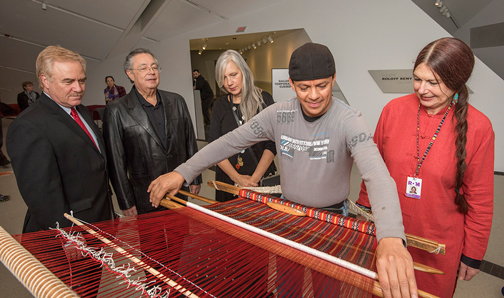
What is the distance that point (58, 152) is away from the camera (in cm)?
138

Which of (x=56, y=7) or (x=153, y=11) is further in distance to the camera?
(x=153, y=11)

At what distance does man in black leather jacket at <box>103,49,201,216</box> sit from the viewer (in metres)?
1.85

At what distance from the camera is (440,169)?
49.5 inches

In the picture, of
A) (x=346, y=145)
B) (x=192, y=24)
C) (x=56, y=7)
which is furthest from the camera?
(x=192, y=24)

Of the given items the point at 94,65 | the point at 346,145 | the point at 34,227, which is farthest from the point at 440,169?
the point at 94,65

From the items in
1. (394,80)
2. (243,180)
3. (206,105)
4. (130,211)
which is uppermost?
(394,80)

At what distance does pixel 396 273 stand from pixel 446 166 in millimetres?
818

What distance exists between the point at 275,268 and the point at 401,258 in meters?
0.35

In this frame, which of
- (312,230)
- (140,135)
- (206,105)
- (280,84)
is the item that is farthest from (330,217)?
(206,105)

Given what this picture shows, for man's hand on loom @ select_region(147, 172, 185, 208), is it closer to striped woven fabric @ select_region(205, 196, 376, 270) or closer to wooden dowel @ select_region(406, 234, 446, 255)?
striped woven fabric @ select_region(205, 196, 376, 270)

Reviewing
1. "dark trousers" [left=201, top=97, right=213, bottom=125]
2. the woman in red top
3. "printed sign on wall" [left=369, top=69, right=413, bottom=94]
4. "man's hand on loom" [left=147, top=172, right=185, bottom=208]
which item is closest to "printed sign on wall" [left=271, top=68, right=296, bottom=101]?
"printed sign on wall" [left=369, top=69, right=413, bottom=94]

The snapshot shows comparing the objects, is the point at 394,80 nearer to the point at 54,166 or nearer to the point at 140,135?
the point at 140,135

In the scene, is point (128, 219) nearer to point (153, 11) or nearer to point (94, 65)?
point (153, 11)

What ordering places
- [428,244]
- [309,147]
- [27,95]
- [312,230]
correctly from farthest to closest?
[27,95]
[309,147]
[312,230]
[428,244]
